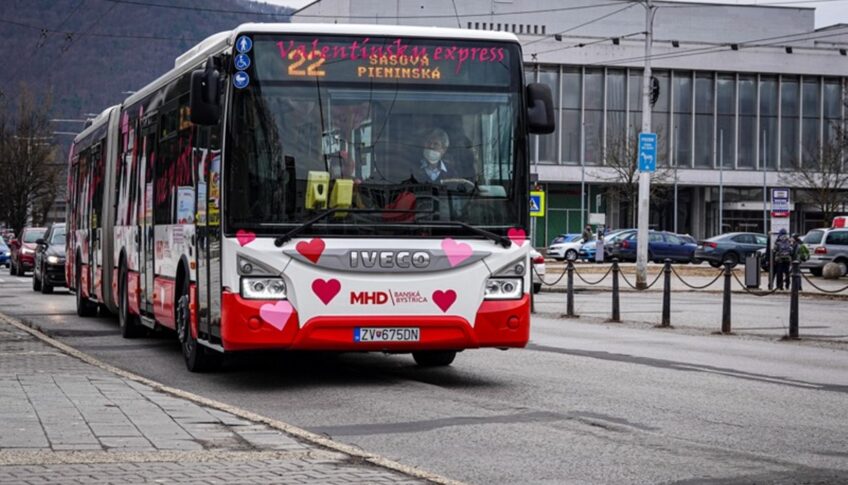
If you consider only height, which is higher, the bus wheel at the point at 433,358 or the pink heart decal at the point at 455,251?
the pink heart decal at the point at 455,251

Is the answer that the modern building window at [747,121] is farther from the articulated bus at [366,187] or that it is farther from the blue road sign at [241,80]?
the blue road sign at [241,80]

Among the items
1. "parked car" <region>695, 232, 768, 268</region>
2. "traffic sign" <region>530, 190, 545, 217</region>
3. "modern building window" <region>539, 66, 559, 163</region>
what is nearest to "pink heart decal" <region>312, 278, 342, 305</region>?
"traffic sign" <region>530, 190, 545, 217</region>

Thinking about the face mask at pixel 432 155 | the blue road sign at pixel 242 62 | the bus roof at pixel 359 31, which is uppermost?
the bus roof at pixel 359 31

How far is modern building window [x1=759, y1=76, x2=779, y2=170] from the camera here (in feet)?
295

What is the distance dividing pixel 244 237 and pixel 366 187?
1125 millimetres

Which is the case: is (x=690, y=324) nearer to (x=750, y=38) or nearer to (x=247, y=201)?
(x=247, y=201)

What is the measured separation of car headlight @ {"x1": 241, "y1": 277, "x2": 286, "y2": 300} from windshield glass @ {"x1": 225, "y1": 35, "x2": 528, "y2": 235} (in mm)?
423

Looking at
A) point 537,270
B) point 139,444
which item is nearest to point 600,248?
point 537,270

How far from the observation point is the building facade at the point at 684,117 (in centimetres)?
8688

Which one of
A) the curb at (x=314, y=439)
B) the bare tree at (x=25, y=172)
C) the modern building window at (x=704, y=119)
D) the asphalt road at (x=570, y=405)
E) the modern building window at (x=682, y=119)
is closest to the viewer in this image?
the curb at (x=314, y=439)

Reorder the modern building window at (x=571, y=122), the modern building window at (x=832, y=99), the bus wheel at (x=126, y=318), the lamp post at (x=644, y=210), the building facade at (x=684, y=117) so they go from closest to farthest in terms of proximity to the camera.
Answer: the bus wheel at (x=126, y=318), the lamp post at (x=644, y=210), the building facade at (x=684, y=117), the modern building window at (x=571, y=122), the modern building window at (x=832, y=99)

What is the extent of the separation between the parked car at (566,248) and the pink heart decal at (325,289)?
56477 millimetres

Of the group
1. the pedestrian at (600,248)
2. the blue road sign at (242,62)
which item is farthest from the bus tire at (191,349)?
the pedestrian at (600,248)

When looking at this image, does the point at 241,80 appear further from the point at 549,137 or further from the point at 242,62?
the point at 549,137
